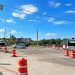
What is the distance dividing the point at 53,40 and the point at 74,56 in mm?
106059

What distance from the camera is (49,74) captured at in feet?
48.8

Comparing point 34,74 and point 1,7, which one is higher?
point 1,7

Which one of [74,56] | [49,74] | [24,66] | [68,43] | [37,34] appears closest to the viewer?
[24,66]

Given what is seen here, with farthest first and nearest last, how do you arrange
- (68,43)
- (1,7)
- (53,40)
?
(53,40) < (68,43) < (1,7)

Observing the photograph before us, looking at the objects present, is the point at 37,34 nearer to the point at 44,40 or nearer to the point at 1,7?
the point at 44,40

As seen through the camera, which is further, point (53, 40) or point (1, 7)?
point (53, 40)

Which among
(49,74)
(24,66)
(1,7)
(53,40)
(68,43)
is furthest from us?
(53,40)

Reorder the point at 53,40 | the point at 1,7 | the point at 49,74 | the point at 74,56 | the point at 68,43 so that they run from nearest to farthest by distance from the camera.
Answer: the point at 49,74 → the point at 1,7 → the point at 74,56 → the point at 68,43 → the point at 53,40

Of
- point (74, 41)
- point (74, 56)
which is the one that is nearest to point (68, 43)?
point (74, 41)

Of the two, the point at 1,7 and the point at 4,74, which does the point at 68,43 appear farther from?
the point at 4,74

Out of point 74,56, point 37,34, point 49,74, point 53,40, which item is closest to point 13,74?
point 49,74

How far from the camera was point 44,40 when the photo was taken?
142 metres

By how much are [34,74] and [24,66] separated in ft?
6.86

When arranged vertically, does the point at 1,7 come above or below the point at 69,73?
above
